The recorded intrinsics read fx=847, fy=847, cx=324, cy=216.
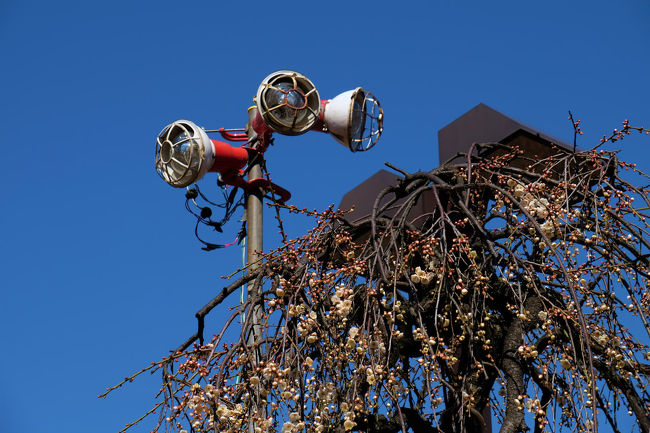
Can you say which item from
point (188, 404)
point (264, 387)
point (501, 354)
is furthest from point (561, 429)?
point (188, 404)

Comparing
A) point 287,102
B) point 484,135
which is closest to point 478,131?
point 484,135

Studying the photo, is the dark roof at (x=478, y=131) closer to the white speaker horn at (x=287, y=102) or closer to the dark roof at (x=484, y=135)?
the dark roof at (x=484, y=135)

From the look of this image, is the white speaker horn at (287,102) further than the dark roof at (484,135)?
Yes

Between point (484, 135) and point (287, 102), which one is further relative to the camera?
point (484, 135)

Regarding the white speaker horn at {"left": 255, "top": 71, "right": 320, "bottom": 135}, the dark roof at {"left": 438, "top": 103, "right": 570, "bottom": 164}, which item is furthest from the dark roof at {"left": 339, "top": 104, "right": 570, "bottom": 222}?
the white speaker horn at {"left": 255, "top": 71, "right": 320, "bottom": 135}

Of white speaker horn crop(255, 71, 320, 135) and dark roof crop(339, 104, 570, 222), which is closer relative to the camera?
dark roof crop(339, 104, 570, 222)

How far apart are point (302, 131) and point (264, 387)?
1686mm

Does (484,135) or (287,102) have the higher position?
(287,102)

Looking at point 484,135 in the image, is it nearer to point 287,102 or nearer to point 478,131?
point 478,131

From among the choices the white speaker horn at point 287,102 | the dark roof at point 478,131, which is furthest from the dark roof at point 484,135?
the white speaker horn at point 287,102

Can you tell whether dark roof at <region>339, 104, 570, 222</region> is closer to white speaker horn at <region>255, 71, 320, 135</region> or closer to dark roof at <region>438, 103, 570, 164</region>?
dark roof at <region>438, 103, 570, 164</region>

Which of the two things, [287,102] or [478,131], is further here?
[478,131]

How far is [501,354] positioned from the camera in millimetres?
3352

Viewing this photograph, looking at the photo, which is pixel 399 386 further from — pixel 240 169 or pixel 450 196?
pixel 240 169
